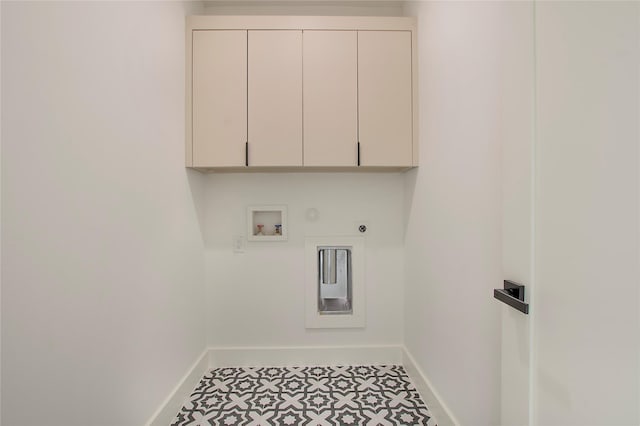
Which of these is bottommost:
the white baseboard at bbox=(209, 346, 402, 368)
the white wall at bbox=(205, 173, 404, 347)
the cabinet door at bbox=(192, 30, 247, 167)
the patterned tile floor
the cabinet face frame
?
the patterned tile floor

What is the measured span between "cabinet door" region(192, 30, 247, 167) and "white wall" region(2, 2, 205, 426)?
25 cm

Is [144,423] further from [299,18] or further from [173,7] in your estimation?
[299,18]

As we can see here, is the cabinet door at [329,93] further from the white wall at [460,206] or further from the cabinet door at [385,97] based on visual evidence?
the white wall at [460,206]

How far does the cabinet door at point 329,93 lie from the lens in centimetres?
186

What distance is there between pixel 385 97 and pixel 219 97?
1022 millimetres

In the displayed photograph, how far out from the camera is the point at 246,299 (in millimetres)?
2182

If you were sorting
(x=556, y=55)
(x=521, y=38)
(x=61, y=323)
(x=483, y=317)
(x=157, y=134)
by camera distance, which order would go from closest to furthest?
(x=556, y=55) < (x=521, y=38) < (x=61, y=323) < (x=483, y=317) < (x=157, y=134)

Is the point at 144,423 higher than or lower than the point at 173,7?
lower

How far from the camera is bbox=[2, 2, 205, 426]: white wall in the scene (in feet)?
2.60

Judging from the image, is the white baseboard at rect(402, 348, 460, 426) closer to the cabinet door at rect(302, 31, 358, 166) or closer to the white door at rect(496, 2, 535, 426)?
the white door at rect(496, 2, 535, 426)

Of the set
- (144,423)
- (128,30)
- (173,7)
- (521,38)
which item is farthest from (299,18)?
(144,423)

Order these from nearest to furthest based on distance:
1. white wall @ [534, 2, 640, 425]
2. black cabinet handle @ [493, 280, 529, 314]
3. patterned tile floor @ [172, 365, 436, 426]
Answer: white wall @ [534, 2, 640, 425], black cabinet handle @ [493, 280, 529, 314], patterned tile floor @ [172, 365, 436, 426]

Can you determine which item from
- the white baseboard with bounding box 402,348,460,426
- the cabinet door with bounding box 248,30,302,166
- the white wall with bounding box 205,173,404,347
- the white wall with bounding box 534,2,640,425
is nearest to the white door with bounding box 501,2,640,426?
the white wall with bounding box 534,2,640,425

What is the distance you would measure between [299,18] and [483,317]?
1.90 m
